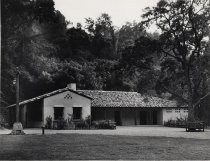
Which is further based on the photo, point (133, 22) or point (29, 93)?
point (133, 22)

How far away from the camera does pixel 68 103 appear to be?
3706 cm

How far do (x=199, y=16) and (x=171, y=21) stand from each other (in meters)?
2.46

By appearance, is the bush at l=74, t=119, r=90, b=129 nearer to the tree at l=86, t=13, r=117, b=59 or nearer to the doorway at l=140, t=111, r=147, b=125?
the doorway at l=140, t=111, r=147, b=125

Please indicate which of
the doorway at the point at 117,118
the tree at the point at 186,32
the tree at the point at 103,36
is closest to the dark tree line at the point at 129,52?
the tree at the point at 186,32

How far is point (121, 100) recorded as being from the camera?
43031 millimetres

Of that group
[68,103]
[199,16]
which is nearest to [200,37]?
[199,16]

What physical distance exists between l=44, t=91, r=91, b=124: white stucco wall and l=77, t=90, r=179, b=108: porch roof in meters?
2.78

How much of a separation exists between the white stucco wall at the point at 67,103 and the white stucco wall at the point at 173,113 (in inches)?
395

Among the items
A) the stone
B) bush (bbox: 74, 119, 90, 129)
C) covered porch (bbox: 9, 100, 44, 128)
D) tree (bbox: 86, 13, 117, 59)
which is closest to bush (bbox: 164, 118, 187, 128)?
bush (bbox: 74, 119, 90, 129)

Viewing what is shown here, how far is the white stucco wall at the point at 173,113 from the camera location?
144 ft

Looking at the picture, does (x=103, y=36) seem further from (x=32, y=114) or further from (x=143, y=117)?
(x=32, y=114)

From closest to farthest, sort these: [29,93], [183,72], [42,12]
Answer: [42,12] → [183,72] → [29,93]

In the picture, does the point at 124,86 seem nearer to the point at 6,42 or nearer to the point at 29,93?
the point at 29,93

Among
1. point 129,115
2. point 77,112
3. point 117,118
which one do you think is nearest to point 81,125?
point 77,112
